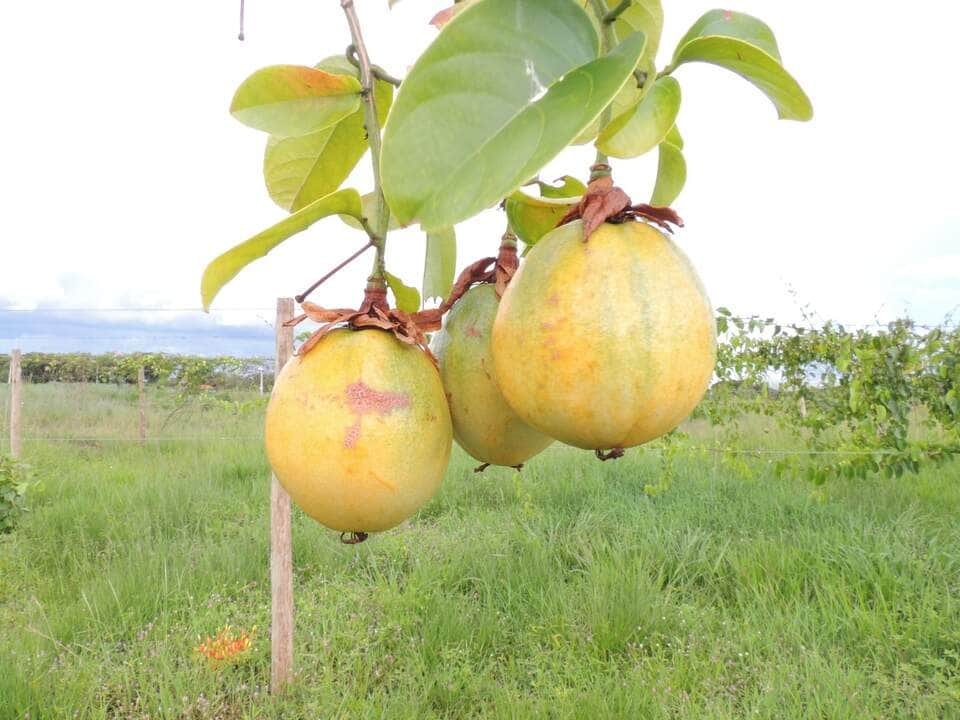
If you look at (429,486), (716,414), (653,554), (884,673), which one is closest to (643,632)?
(653,554)

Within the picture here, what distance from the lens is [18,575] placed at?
4.16 metres

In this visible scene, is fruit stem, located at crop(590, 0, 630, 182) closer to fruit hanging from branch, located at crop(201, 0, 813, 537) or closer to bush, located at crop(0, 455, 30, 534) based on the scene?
fruit hanging from branch, located at crop(201, 0, 813, 537)

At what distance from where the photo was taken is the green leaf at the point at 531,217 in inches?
27.3

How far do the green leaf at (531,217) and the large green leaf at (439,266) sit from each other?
3.6 inches

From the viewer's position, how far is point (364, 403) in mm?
592

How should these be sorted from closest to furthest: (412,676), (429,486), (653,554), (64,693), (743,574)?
(429,486)
(64,693)
(412,676)
(743,574)
(653,554)

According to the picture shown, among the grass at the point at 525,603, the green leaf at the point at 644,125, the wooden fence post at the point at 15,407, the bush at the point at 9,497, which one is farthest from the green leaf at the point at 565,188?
the wooden fence post at the point at 15,407

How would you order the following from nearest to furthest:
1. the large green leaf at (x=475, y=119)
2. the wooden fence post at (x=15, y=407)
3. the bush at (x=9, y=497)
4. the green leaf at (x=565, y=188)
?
the large green leaf at (x=475, y=119), the green leaf at (x=565, y=188), the bush at (x=9, y=497), the wooden fence post at (x=15, y=407)

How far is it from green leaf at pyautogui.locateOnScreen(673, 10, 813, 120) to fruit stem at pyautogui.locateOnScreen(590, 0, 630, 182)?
2.2 inches

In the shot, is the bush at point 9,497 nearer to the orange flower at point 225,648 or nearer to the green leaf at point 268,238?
the orange flower at point 225,648

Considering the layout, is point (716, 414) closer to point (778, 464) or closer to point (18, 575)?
point (778, 464)

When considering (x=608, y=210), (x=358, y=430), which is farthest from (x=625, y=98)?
(x=358, y=430)

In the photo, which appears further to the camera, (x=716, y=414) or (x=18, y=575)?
(x=716, y=414)

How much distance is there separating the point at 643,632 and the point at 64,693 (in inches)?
90.6
